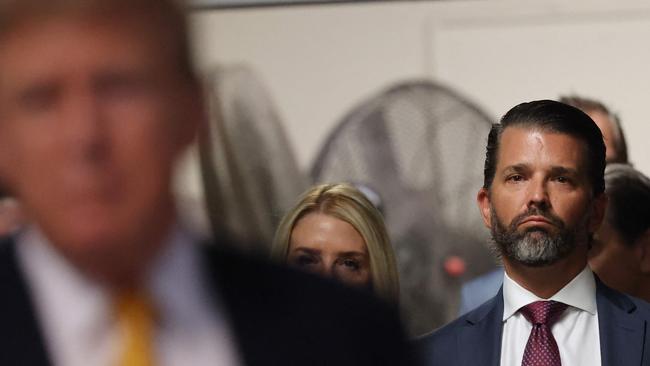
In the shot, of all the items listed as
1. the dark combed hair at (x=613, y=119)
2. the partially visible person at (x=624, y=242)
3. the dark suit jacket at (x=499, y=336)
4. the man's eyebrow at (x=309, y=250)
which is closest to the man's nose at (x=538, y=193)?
the dark suit jacket at (x=499, y=336)

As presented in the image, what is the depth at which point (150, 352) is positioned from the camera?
652mm

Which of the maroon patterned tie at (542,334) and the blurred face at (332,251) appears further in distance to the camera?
the blurred face at (332,251)

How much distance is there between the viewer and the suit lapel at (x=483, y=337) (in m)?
2.54

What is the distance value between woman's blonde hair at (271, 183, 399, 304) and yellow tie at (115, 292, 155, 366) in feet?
7.21

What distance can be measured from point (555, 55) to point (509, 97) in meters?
0.25

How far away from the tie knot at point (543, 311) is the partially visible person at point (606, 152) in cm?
75

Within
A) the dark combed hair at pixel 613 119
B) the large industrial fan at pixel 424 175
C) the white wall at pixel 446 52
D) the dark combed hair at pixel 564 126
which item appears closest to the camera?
the dark combed hair at pixel 564 126

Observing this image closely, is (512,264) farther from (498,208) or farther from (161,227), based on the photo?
(161,227)

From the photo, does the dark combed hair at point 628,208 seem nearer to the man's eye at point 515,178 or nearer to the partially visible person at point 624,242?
the partially visible person at point 624,242

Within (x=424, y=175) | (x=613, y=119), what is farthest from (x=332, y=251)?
(x=424, y=175)

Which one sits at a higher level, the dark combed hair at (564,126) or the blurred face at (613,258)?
the dark combed hair at (564,126)

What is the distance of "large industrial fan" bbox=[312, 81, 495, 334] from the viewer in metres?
4.34

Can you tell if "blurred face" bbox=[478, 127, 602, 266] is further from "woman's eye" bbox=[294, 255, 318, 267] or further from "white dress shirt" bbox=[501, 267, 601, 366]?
"woman's eye" bbox=[294, 255, 318, 267]

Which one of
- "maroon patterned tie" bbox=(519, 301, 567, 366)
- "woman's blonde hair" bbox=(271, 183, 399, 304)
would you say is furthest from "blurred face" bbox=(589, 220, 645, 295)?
"maroon patterned tie" bbox=(519, 301, 567, 366)
